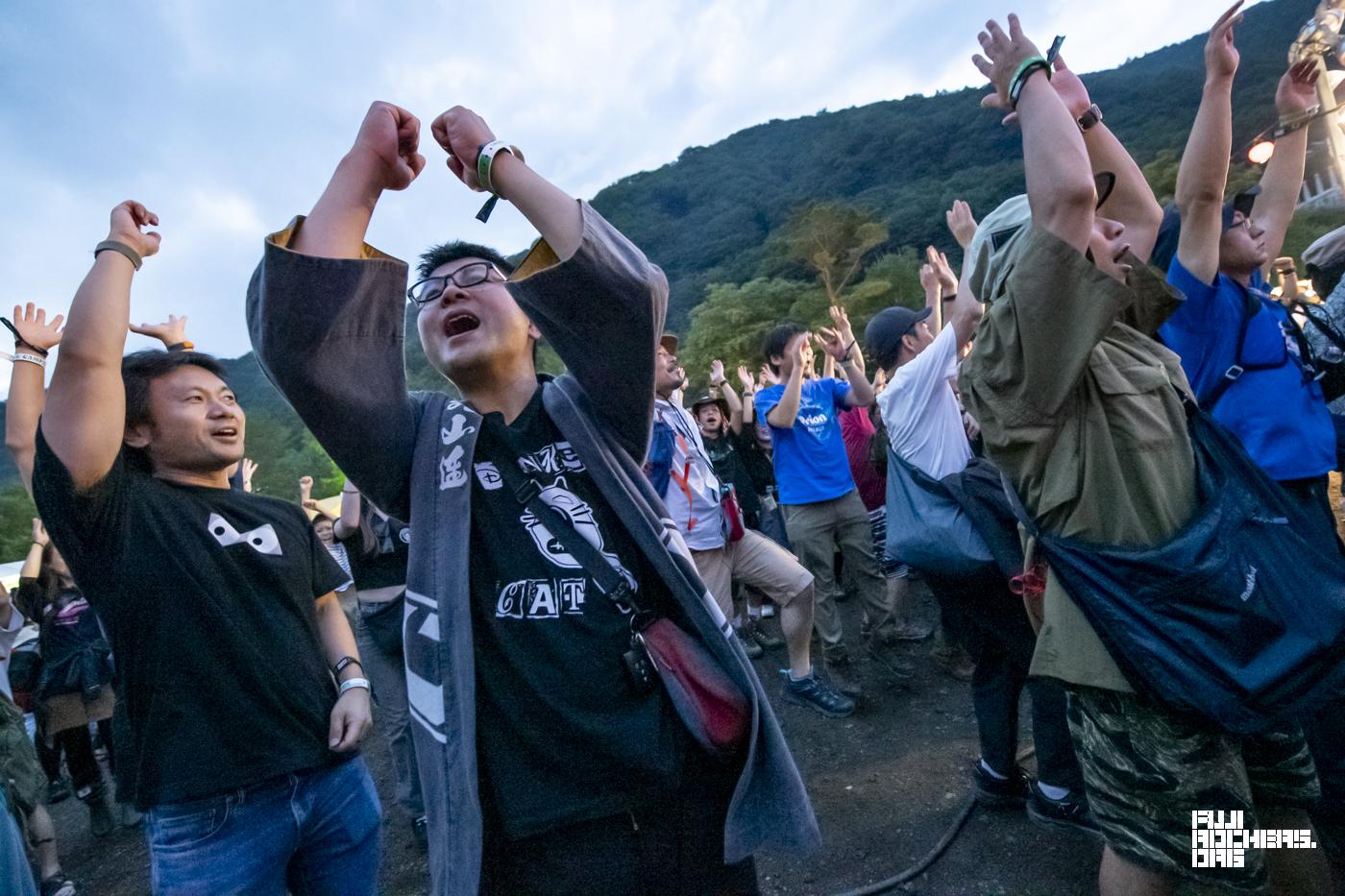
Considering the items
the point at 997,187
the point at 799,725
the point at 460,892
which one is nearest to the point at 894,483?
the point at 799,725

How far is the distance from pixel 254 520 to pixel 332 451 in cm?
87

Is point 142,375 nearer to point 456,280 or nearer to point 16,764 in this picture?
point 456,280

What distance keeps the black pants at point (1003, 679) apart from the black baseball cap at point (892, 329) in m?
1.73

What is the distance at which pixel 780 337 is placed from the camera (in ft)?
15.6

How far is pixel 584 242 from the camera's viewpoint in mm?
1118

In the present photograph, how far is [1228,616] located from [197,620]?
8.03 feet

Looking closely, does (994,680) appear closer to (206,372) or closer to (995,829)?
(995,829)

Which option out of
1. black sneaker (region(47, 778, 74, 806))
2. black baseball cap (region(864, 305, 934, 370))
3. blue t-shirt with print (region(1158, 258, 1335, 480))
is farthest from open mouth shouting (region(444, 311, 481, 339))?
black sneaker (region(47, 778, 74, 806))

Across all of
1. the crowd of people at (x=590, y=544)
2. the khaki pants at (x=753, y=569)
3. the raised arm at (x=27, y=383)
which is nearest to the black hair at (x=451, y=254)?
the crowd of people at (x=590, y=544)

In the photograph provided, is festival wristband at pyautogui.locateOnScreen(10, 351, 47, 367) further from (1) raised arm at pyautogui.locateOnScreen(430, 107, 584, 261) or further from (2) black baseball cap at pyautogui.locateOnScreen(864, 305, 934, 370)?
(2) black baseball cap at pyautogui.locateOnScreen(864, 305, 934, 370)

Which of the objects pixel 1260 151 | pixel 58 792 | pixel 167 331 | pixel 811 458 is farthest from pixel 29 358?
pixel 1260 151

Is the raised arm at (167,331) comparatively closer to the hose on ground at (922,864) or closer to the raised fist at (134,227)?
the raised fist at (134,227)

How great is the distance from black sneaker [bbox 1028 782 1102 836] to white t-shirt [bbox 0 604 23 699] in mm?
4271

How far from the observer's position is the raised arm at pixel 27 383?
1823 millimetres
